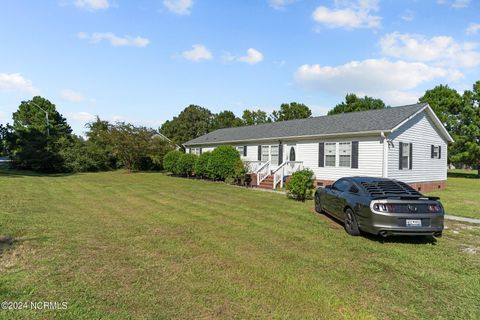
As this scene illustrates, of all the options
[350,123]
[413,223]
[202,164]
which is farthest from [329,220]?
[202,164]

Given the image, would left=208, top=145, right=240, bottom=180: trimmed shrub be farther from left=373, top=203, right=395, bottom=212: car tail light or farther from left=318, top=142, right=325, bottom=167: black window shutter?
left=373, top=203, right=395, bottom=212: car tail light

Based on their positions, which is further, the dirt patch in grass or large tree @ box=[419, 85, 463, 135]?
large tree @ box=[419, 85, 463, 135]

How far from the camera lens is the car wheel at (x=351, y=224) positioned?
→ 7.23 m

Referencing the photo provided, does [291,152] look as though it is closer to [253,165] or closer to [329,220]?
[253,165]

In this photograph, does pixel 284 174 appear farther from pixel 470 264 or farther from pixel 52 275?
pixel 52 275

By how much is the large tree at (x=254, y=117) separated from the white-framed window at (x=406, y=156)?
45603 millimetres

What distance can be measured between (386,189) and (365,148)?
29.3 feet

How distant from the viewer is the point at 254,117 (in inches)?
2442

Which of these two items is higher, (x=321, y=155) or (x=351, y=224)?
(x=321, y=155)

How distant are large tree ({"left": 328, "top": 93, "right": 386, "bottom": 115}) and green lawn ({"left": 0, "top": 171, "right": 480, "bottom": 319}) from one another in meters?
42.5

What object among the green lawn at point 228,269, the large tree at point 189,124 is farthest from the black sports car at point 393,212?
the large tree at point 189,124

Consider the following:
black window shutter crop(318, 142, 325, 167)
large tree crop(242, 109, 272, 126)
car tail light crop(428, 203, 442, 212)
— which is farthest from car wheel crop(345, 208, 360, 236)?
large tree crop(242, 109, 272, 126)

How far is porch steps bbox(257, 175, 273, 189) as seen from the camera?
61.2 ft

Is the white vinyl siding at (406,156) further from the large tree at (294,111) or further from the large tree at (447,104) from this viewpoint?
the large tree at (294,111)
